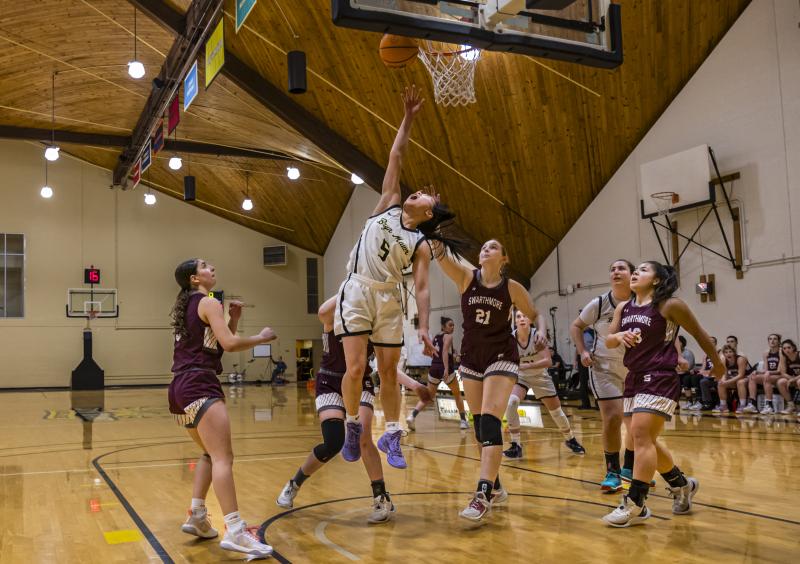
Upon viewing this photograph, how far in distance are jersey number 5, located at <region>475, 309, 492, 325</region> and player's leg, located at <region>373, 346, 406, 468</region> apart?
0.67 meters

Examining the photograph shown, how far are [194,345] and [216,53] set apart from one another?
8.19 metres

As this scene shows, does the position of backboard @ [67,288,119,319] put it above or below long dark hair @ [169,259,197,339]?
above

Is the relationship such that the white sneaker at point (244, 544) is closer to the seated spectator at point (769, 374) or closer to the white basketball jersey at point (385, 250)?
the white basketball jersey at point (385, 250)

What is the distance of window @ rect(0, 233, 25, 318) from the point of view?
84.6 feet

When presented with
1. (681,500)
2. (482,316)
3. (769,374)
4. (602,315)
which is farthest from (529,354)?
(769,374)

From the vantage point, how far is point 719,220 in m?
13.9

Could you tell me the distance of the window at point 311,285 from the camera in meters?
30.8

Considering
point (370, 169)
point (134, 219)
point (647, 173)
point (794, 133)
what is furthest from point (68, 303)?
point (794, 133)

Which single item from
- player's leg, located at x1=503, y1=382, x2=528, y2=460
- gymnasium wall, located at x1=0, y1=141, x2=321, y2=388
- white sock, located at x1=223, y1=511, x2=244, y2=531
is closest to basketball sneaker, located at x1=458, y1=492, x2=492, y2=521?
white sock, located at x1=223, y1=511, x2=244, y2=531

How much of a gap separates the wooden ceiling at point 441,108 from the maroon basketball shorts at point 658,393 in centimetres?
950

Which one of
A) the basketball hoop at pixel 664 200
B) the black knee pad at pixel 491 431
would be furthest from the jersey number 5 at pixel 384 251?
the basketball hoop at pixel 664 200

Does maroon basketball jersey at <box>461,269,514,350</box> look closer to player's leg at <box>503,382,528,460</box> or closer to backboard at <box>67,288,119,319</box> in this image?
player's leg at <box>503,382,528,460</box>

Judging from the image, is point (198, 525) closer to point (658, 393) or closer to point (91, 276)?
point (658, 393)

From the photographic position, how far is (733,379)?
41.7 feet
